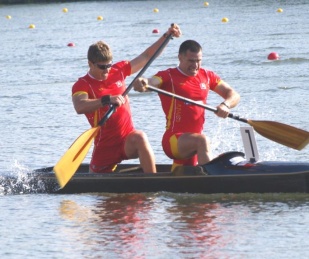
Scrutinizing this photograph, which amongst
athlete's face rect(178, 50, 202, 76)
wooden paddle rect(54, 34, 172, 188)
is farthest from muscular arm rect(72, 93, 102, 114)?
athlete's face rect(178, 50, 202, 76)

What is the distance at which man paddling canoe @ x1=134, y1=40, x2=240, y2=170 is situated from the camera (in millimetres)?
9828

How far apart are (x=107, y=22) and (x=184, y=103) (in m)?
28.4

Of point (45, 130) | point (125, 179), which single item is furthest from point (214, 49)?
point (125, 179)

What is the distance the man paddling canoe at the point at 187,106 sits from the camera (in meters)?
9.83

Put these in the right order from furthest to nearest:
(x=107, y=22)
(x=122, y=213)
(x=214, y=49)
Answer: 1. (x=107, y=22)
2. (x=214, y=49)
3. (x=122, y=213)

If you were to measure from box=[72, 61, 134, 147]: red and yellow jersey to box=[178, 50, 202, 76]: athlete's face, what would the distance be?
0.59 meters

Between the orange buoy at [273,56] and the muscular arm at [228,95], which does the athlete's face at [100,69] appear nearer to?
the muscular arm at [228,95]

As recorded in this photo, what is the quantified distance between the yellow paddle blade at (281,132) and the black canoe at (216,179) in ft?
1.59

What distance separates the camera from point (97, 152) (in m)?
10.2

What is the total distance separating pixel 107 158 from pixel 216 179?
3.64 feet

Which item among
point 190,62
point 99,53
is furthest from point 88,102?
point 190,62

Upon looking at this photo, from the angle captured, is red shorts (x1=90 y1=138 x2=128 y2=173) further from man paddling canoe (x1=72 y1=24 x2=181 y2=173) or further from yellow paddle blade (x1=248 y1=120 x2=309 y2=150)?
yellow paddle blade (x1=248 y1=120 x2=309 y2=150)

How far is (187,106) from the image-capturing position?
9969 millimetres

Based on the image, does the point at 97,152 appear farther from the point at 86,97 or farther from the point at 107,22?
the point at 107,22
